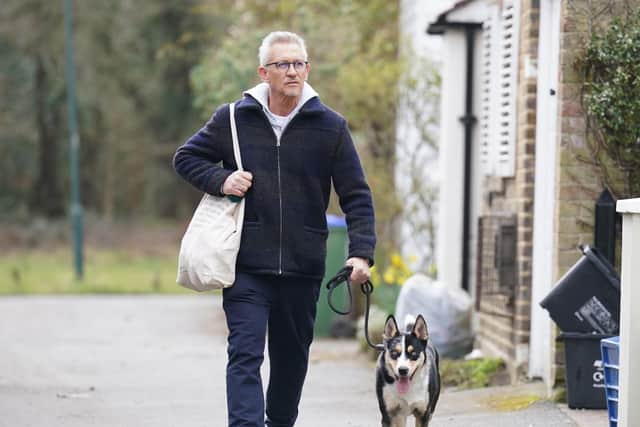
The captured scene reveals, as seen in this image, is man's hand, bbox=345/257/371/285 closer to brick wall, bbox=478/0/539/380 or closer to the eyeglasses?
the eyeglasses

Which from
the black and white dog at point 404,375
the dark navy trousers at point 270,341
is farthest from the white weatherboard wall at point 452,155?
the dark navy trousers at point 270,341

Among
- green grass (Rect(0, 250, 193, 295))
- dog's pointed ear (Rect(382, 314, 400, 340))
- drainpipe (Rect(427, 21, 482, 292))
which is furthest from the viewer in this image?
green grass (Rect(0, 250, 193, 295))

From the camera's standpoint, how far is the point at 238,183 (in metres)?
5.77

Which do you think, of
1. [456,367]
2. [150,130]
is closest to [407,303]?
[456,367]

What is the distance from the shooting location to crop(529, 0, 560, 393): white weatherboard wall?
7973 millimetres

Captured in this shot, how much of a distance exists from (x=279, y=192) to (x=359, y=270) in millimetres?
507

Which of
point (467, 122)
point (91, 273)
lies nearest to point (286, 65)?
point (467, 122)

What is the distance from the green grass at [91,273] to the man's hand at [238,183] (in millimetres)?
13143

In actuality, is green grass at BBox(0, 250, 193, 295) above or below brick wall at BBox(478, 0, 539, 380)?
below

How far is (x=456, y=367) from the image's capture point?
30.4ft

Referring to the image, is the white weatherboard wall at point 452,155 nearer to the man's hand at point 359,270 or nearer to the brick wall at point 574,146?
the brick wall at point 574,146

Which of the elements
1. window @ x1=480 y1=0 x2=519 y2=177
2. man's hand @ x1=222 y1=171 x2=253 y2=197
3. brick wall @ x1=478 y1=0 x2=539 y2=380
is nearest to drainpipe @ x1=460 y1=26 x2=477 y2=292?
window @ x1=480 y1=0 x2=519 y2=177

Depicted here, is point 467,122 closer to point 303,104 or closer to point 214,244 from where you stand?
point 303,104

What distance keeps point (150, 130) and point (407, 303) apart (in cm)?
2815
